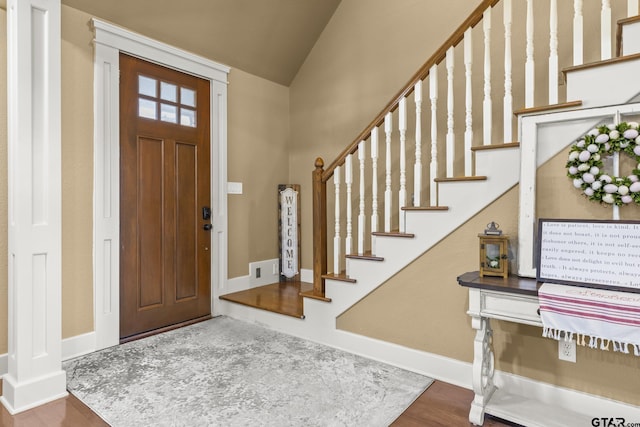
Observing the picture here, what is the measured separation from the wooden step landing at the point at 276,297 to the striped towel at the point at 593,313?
198 cm

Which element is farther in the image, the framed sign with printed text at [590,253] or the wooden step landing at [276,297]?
the wooden step landing at [276,297]

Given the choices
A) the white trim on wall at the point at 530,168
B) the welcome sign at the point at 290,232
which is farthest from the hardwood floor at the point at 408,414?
the welcome sign at the point at 290,232

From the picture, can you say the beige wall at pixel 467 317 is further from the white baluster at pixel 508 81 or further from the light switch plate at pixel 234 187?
the light switch plate at pixel 234 187

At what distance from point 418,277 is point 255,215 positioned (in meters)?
2.36

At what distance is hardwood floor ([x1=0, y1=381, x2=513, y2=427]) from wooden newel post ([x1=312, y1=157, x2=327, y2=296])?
48.1 inches

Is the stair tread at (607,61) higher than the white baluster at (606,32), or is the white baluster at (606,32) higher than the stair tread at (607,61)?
the white baluster at (606,32)

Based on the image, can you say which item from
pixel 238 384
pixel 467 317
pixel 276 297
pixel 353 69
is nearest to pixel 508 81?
pixel 467 317

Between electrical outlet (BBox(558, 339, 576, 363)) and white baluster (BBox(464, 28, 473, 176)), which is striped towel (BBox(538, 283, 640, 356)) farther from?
white baluster (BBox(464, 28, 473, 176))

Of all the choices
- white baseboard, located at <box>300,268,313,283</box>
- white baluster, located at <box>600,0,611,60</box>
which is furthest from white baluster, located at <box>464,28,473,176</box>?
white baseboard, located at <box>300,268,313,283</box>

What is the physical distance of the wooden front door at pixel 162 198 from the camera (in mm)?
3211

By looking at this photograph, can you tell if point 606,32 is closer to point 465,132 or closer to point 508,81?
point 508,81

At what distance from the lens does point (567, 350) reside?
2082 millimetres

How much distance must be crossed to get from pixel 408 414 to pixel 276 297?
6.60 feet

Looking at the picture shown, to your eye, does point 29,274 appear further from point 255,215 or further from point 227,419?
point 255,215
